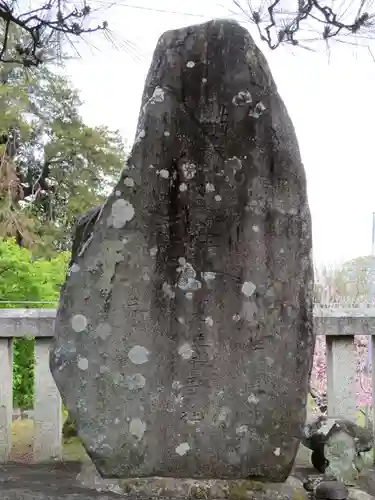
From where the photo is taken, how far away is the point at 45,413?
238cm

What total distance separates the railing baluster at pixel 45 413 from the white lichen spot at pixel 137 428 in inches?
27.9

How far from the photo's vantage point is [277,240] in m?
1.87

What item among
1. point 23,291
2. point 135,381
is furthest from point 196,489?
point 23,291

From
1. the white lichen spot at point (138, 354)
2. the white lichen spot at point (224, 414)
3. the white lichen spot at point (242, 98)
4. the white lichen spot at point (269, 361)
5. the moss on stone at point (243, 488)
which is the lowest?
the moss on stone at point (243, 488)

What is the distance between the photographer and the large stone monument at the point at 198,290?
1.79 m

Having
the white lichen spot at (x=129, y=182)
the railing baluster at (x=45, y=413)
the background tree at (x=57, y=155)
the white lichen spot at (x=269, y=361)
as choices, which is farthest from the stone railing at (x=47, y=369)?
the background tree at (x=57, y=155)

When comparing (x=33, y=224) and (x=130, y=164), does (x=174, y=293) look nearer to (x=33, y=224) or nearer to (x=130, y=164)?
(x=130, y=164)

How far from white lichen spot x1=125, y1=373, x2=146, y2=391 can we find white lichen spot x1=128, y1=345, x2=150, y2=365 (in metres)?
0.04

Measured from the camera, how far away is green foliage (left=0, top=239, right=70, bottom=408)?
346 cm

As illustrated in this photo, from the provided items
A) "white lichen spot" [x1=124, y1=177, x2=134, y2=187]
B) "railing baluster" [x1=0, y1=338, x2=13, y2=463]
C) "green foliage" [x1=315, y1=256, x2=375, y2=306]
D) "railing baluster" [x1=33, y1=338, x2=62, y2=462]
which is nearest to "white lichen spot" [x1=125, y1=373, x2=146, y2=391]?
"white lichen spot" [x1=124, y1=177, x2=134, y2=187]

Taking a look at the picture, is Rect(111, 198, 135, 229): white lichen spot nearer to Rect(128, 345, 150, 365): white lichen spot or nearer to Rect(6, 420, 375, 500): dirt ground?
Rect(128, 345, 150, 365): white lichen spot

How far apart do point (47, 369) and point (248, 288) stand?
1024 millimetres

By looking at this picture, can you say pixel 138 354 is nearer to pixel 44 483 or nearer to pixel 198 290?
pixel 198 290

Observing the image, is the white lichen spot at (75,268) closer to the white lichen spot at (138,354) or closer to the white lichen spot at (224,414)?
the white lichen spot at (138,354)
